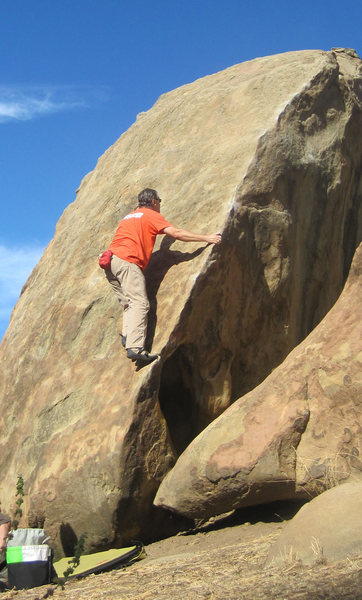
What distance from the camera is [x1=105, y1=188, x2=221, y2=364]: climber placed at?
6.80m

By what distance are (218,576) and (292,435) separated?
146 cm

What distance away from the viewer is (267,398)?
6.18 metres

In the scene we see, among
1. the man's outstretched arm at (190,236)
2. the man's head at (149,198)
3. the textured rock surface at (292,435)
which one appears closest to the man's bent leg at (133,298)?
the man's outstretched arm at (190,236)

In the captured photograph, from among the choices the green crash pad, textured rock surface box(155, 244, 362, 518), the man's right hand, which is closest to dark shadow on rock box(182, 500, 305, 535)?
textured rock surface box(155, 244, 362, 518)

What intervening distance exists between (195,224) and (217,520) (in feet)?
9.27

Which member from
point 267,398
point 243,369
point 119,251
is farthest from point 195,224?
point 267,398

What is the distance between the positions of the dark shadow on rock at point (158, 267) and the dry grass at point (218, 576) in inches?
72.2

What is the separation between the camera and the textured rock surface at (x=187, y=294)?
6.66 m

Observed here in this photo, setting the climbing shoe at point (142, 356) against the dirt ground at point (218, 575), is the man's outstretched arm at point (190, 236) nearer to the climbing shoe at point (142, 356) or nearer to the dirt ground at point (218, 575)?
the climbing shoe at point (142, 356)

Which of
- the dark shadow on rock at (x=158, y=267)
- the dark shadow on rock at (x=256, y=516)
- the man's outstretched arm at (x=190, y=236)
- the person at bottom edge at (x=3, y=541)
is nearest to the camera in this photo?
the person at bottom edge at (x=3, y=541)

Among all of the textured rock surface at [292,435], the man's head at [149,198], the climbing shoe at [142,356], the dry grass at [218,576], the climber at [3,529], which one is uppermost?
the man's head at [149,198]

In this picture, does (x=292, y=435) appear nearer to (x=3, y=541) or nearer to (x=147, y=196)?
(x=3, y=541)

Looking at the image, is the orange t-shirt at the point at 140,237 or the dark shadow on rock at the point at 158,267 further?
the orange t-shirt at the point at 140,237

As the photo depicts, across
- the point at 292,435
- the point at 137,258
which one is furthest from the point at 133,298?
the point at 292,435
